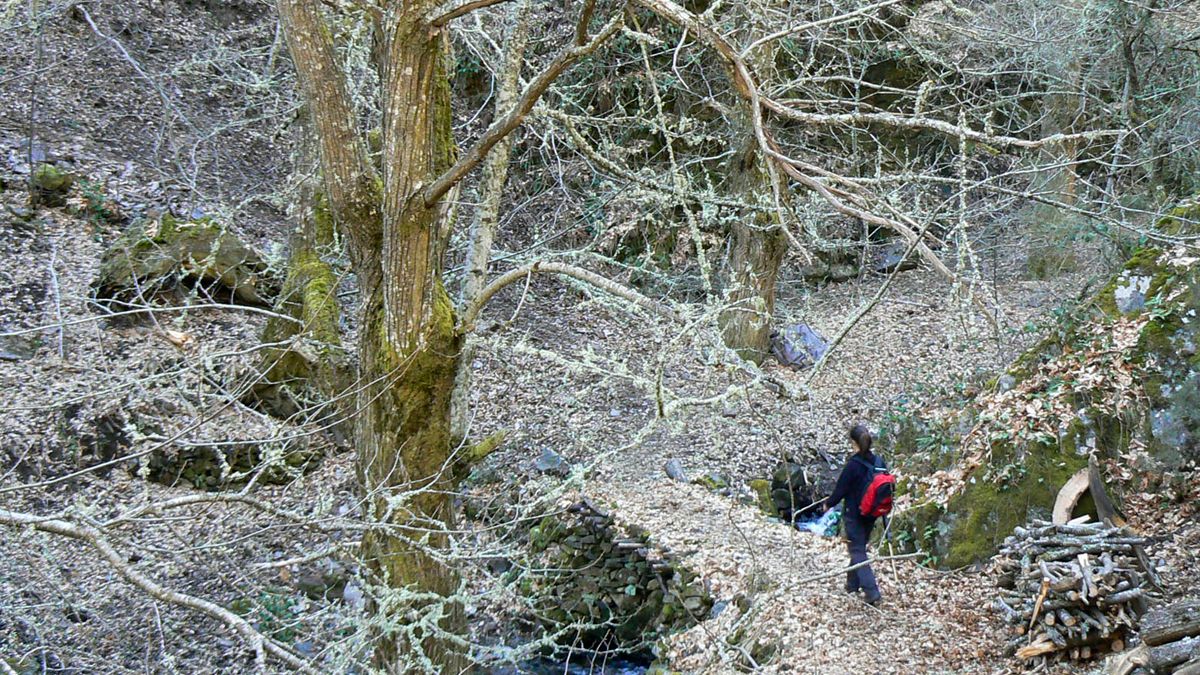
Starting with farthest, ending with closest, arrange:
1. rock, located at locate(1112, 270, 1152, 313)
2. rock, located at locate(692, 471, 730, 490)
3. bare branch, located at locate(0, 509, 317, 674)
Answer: rock, located at locate(692, 471, 730, 490) < rock, located at locate(1112, 270, 1152, 313) < bare branch, located at locate(0, 509, 317, 674)

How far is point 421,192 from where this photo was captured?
456 cm

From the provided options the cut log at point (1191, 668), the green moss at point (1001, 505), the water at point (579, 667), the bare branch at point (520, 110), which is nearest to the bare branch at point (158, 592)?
the bare branch at point (520, 110)

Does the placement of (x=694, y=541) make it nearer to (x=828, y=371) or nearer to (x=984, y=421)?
(x=984, y=421)

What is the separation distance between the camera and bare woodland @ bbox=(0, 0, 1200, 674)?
4.47 metres

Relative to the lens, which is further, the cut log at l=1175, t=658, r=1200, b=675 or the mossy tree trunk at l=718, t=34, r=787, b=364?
the mossy tree trunk at l=718, t=34, r=787, b=364

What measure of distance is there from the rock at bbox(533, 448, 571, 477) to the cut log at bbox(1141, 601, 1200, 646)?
529 cm

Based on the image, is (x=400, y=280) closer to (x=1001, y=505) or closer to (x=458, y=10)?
(x=458, y=10)

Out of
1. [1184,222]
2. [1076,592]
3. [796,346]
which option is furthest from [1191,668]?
[796,346]

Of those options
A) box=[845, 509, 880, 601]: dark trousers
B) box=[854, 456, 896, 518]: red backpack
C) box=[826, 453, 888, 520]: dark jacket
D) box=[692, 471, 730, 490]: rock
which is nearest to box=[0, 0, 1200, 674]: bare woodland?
box=[692, 471, 730, 490]: rock

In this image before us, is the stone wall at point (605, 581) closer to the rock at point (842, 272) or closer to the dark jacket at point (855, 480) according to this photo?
the dark jacket at point (855, 480)

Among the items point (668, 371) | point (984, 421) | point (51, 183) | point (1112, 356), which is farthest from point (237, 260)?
point (1112, 356)

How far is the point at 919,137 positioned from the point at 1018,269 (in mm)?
2912

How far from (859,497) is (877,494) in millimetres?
140

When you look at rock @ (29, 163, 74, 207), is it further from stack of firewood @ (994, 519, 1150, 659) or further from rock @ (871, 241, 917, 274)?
stack of firewood @ (994, 519, 1150, 659)
